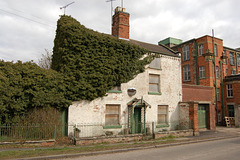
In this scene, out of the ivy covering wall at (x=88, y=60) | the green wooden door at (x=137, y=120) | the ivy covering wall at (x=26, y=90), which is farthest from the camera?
the green wooden door at (x=137, y=120)

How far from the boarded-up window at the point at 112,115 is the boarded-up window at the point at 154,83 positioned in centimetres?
366

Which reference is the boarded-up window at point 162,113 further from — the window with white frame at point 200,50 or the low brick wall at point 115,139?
the window with white frame at point 200,50

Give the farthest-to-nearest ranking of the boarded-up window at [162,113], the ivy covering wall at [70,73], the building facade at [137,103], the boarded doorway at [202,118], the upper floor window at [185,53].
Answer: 1. the upper floor window at [185,53]
2. the boarded doorway at [202,118]
3. the boarded-up window at [162,113]
4. the building facade at [137,103]
5. the ivy covering wall at [70,73]

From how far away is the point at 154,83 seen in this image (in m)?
16.6

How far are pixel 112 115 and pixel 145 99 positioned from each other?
10.4 feet

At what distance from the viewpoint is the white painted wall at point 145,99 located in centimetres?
1299

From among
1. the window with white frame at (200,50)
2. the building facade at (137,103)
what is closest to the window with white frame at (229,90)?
the window with white frame at (200,50)

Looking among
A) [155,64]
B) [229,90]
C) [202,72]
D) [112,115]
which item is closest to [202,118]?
[155,64]

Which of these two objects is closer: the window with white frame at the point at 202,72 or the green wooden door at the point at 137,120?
the green wooden door at the point at 137,120

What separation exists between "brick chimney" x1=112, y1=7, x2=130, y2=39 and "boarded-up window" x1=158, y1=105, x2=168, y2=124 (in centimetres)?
699

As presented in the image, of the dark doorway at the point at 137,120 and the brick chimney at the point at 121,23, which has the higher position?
the brick chimney at the point at 121,23

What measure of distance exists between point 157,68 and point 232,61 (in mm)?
22811

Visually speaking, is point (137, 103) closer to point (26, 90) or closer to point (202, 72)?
point (26, 90)

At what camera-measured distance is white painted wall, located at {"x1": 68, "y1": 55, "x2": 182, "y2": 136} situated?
42.6 feet
